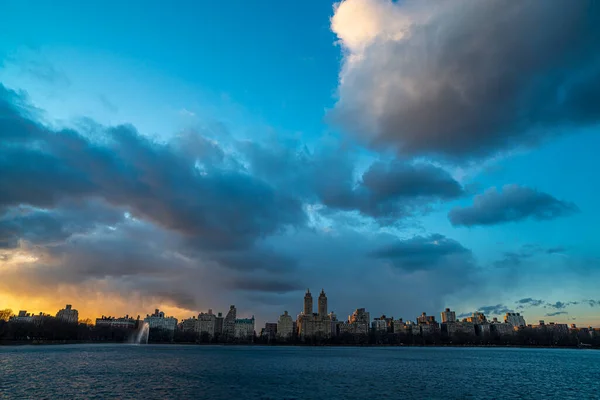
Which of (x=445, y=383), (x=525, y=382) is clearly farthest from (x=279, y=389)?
(x=525, y=382)

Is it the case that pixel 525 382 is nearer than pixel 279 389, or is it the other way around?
pixel 279 389

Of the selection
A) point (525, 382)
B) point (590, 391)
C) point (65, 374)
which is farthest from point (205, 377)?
point (590, 391)

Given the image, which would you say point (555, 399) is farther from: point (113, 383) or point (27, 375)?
point (27, 375)

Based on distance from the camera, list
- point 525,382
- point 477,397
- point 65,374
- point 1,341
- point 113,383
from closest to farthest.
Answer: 1. point 477,397
2. point 113,383
3. point 65,374
4. point 525,382
5. point 1,341

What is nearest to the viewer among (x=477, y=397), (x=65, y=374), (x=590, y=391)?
(x=477, y=397)

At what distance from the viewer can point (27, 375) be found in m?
70.9

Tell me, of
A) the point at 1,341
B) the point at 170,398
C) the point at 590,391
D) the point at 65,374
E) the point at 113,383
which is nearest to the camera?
the point at 170,398

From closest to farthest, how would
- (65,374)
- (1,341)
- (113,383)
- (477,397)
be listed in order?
(477,397)
(113,383)
(65,374)
(1,341)

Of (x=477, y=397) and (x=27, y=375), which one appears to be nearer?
(x=477, y=397)

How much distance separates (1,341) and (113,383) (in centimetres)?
19563

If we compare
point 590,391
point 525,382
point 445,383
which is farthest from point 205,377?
point 590,391

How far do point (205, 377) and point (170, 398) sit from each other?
1061 inches

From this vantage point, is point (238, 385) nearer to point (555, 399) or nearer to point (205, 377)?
point (205, 377)

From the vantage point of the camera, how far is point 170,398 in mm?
51500
